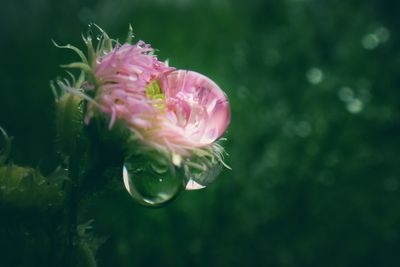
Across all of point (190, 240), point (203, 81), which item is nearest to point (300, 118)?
point (190, 240)

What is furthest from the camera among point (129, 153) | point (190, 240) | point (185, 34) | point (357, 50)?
point (185, 34)

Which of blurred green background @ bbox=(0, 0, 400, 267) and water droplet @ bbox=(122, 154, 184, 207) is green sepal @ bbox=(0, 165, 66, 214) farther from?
blurred green background @ bbox=(0, 0, 400, 267)

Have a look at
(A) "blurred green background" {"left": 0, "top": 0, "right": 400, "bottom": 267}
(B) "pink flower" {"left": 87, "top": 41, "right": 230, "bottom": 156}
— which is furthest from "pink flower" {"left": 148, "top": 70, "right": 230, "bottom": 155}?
(A) "blurred green background" {"left": 0, "top": 0, "right": 400, "bottom": 267}

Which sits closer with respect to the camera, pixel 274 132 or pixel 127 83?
pixel 127 83

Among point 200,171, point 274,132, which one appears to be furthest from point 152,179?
point 274,132

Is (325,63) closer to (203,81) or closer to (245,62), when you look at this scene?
(245,62)

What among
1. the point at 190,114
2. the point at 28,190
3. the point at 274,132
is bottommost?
the point at 28,190

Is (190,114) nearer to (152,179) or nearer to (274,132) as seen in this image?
(152,179)
